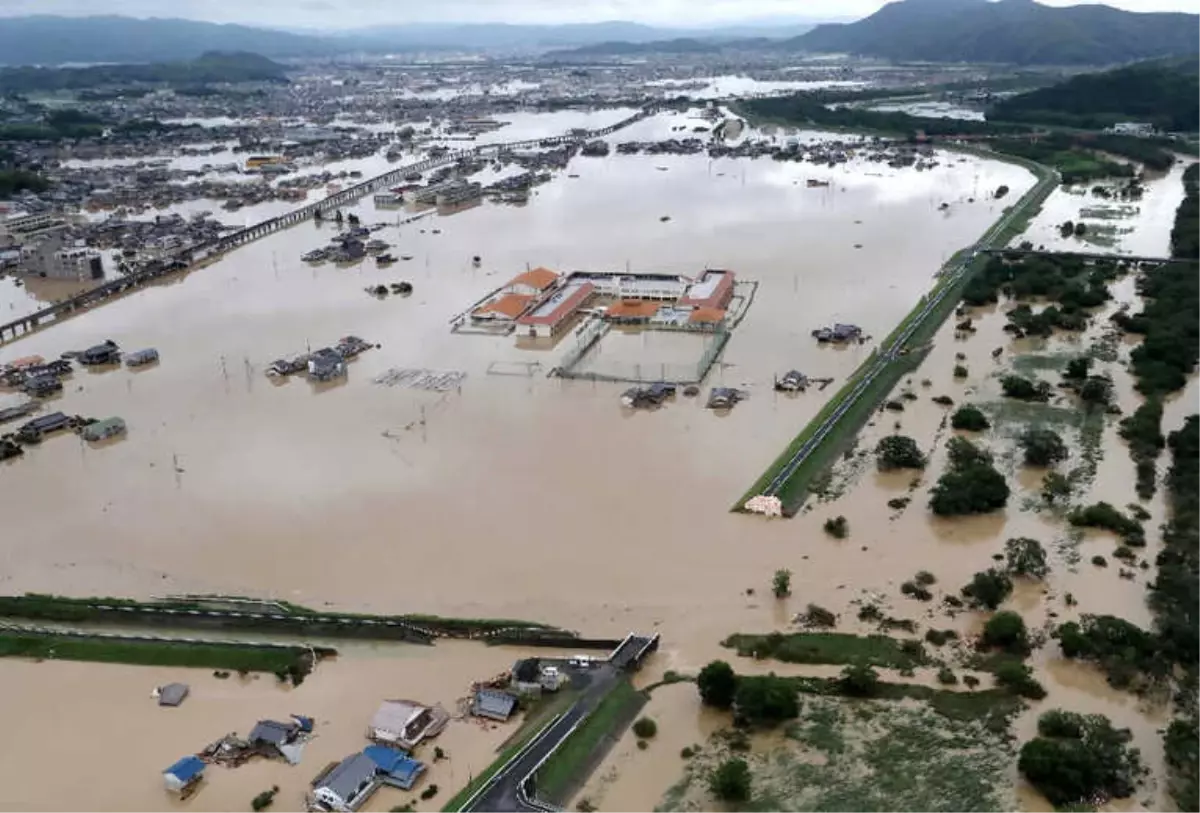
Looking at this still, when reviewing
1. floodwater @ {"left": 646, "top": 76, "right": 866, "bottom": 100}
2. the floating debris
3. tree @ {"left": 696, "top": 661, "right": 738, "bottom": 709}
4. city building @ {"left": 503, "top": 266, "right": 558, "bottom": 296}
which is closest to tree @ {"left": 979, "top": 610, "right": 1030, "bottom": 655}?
tree @ {"left": 696, "top": 661, "right": 738, "bottom": 709}

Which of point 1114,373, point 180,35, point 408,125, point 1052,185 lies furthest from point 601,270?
point 180,35

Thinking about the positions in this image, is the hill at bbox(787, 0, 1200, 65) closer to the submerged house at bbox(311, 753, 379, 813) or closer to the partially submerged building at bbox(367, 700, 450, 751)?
the partially submerged building at bbox(367, 700, 450, 751)

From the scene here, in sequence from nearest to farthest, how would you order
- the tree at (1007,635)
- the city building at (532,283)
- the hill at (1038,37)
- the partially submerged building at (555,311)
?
the tree at (1007,635) → the partially submerged building at (555,311) → the city building at (532,283) → the hill at (1038,37)

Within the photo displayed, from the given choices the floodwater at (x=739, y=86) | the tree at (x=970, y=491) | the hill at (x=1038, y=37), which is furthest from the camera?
the hill at (x=1038, y=37)

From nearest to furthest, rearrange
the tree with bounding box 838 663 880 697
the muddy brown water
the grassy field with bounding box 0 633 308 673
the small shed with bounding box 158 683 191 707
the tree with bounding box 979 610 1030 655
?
the tree with bounding box 838 663 880 697, the small shed with bounding box 158 683 191 707, the tree with bounding box 979 610 1030 655, the grassy field with bounding box 0 633 308 673, the muddy brown water

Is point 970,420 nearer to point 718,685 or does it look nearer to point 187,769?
point 718,685

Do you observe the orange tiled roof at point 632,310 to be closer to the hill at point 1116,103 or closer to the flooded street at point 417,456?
the flooded street at point 417,456

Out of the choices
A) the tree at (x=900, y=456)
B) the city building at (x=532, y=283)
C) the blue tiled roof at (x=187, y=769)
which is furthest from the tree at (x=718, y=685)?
the city building at (x=532, y=283)
